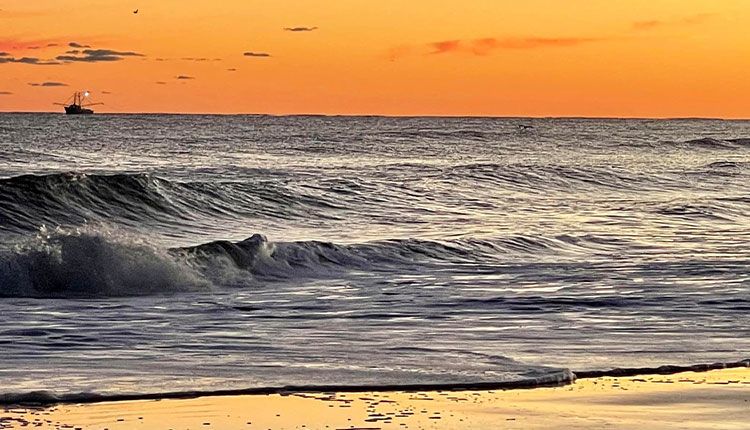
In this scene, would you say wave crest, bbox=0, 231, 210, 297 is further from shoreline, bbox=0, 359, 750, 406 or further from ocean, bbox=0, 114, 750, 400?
shoreline, bbox=0, 359, 750, 406

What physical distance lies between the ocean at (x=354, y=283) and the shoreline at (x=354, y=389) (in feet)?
0.35

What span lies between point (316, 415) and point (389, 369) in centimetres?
157

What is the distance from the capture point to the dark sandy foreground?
688cm

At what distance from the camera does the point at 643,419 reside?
276 inches

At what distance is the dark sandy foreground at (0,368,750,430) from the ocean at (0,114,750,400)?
1.40 ft

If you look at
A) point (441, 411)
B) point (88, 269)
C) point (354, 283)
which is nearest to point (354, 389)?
point (441, 411)

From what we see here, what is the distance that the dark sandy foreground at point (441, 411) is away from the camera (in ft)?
22.6

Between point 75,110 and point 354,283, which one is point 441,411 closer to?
point 354,283

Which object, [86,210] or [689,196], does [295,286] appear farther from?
[689,196]

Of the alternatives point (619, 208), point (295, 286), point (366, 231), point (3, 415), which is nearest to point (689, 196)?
point (619, 208)

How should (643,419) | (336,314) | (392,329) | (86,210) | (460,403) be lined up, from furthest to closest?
(86,210) < (336,314) < (392,329) < (460,403) < (643,419)

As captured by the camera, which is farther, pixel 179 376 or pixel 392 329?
pixel 392 329

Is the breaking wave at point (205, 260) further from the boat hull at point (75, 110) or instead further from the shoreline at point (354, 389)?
the boat hull at point (75, 110)

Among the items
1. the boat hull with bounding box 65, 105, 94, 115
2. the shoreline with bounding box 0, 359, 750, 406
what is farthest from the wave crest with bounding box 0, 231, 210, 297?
the boat hull with bounding box 65, 105, 94, 115
